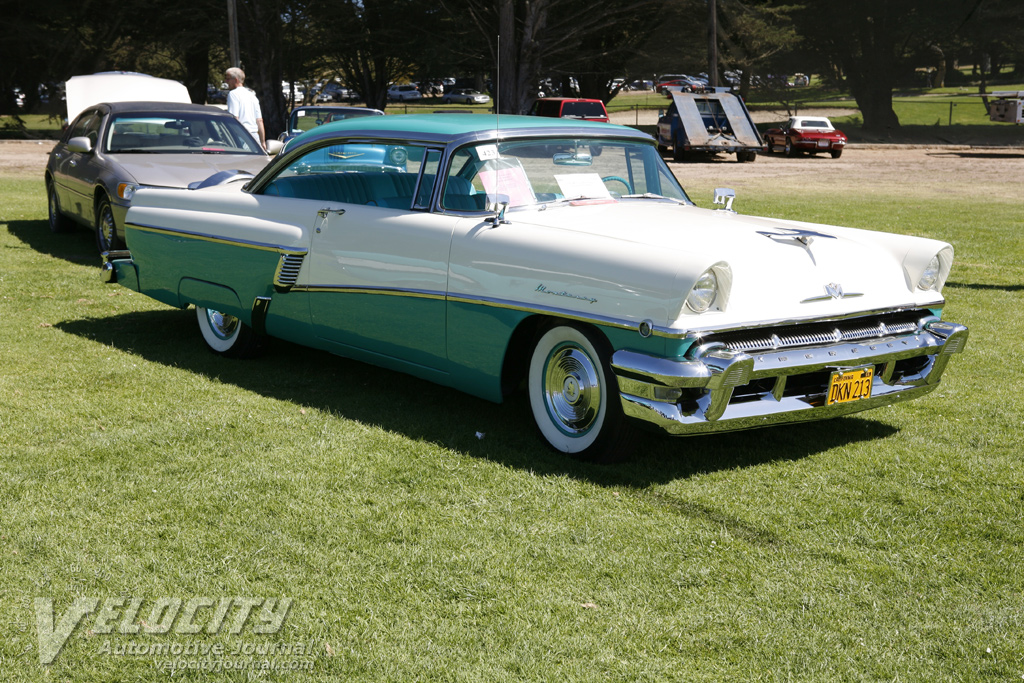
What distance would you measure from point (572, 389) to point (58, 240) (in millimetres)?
8688

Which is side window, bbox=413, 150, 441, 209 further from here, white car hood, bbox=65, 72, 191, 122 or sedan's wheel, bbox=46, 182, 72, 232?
white car hood, bbox=65, 72, 191, 122

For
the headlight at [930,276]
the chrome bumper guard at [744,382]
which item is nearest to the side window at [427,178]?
the chrome bumper guard at [744,382]

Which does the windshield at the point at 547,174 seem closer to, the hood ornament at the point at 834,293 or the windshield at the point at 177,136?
the hood ornament at the point at 834,293

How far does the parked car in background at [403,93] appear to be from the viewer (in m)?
72.1

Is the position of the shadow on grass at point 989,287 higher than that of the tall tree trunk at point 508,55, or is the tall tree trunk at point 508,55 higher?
the tall tree trunk at point 508,55

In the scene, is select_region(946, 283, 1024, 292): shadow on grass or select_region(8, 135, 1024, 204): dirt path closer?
select_region(946, 283, 1024, 292): shadow on grass

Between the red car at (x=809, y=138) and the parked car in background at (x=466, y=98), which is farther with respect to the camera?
the parked car in background at (x=466, y=98)

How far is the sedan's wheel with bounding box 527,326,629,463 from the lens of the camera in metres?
4.51

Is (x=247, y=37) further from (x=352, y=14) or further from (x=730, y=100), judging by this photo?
(x=730, y=100)

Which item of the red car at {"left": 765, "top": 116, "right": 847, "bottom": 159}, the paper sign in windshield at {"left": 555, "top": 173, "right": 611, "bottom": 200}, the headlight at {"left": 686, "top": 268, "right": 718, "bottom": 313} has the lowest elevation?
the red car at {"left": 765, "top": 116, "right": 847, "bottom": 159}

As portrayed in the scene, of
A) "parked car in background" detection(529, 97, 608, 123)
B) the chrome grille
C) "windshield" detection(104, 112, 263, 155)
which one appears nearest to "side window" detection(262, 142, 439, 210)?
the chrome grille

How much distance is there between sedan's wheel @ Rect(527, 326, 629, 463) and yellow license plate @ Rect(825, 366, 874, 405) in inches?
36.9

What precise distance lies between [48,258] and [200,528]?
730 centimetres

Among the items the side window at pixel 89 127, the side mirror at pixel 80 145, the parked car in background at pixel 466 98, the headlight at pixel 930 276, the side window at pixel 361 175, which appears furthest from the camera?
the parked car in background at pixel 466 98
